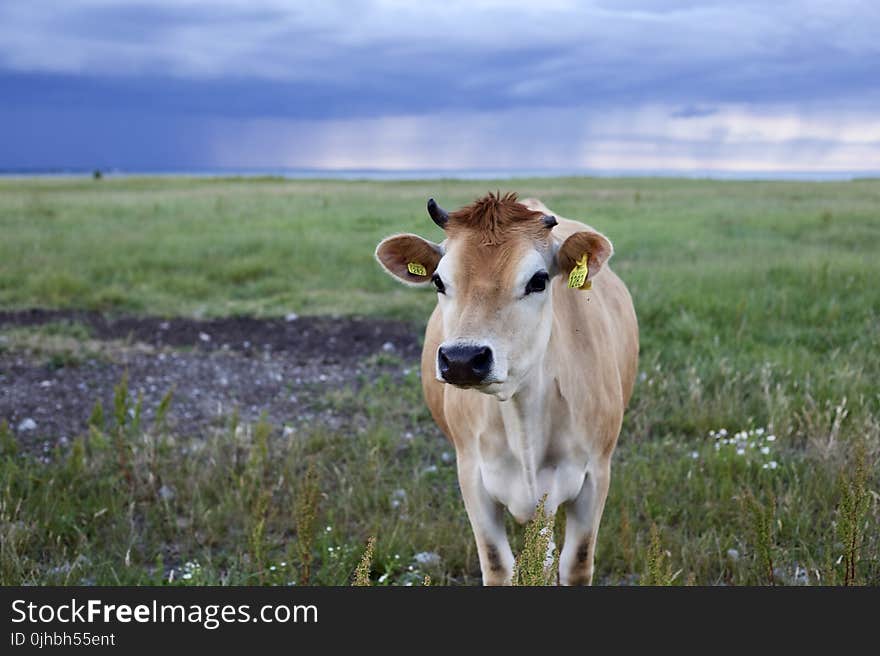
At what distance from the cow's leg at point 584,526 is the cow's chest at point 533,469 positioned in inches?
3.8

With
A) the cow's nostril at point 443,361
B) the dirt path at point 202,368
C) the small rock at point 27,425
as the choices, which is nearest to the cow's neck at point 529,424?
the cow's nostril at point 443,361

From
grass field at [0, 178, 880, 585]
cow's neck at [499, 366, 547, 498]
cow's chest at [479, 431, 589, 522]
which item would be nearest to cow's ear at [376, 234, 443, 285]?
cow's neck at [499, 366, 547, 498]

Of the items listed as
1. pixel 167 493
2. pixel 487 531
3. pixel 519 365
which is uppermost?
pixel 519 365

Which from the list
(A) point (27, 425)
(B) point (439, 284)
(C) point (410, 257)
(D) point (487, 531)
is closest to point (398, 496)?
(D) point (487, 531)

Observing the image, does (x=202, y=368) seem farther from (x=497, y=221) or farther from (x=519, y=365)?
(x=519, y=365)

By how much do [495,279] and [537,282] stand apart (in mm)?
217

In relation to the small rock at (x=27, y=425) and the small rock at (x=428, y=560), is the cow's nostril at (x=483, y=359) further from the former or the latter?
the small rock at (x=27, y=425)

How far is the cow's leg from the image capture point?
4363mm

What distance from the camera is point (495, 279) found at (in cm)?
374

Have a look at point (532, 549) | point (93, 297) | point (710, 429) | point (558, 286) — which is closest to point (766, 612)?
point (532, 549)

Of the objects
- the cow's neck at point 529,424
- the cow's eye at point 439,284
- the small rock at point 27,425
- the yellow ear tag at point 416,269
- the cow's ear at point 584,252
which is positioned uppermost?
the cow's ear at point 584,252

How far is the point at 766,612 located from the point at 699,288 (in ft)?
26.8

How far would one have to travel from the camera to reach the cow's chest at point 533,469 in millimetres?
4172

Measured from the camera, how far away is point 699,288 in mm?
10977
